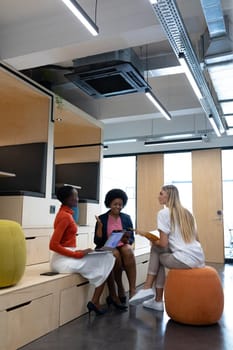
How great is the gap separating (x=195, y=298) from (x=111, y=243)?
3.06 feet

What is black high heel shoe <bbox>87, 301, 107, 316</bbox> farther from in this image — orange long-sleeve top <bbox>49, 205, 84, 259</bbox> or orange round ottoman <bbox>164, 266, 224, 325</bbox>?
orange round ottoman <bbox>164, 266, 224, 325</bbox>

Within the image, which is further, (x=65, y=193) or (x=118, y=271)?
(x=118, y=271)

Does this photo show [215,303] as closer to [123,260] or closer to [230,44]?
[123,260]

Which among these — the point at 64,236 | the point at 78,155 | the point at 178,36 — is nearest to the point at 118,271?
the point at 64,236

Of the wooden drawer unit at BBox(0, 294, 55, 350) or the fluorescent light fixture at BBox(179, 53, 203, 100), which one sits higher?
the fluorescent light fixture at BBox(179, 53, 203, 100)

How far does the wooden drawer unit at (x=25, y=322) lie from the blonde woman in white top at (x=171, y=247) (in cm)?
90

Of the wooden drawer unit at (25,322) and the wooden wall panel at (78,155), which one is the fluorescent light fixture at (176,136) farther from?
the wooden drawer unit at (25,322)

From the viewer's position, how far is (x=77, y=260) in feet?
9.98

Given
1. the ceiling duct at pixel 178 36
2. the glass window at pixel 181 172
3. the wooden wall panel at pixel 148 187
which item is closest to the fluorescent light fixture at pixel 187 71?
the ceiling duct at pixel 178 36

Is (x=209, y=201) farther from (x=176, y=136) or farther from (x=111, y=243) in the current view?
(x=111, y=243)

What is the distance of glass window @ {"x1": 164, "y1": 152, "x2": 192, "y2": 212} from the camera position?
820 centimetres

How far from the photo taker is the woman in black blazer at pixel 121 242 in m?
3.42

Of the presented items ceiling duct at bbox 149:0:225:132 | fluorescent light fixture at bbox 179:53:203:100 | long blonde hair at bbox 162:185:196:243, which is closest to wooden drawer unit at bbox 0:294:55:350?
long blonde hair at bbox 162:185:196:243

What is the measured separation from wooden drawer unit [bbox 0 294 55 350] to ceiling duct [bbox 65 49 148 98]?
268cm
